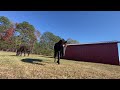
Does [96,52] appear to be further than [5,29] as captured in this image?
No

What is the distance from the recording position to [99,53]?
1652 cm

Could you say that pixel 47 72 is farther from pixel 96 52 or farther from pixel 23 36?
pixel 23 36

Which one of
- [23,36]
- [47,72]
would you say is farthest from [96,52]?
[23,36]

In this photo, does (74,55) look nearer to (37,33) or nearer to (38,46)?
(38,46)

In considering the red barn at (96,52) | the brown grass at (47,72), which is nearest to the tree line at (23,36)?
the red barn at (96,52)

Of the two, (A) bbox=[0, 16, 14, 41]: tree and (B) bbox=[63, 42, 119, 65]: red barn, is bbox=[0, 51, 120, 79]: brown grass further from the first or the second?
(A) bbox=[0, 16, 14, 41]: tree

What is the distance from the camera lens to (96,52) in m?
16.8

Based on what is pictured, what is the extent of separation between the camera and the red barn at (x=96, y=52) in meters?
15.4


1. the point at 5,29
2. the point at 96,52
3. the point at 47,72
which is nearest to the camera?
the point at 47,72

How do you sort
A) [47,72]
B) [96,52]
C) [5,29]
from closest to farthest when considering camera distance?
1. [47,72]
2. [96,52]
3. [5,29]

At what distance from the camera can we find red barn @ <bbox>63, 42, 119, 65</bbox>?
15387 mm

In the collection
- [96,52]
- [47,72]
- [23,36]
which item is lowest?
[47,72]
